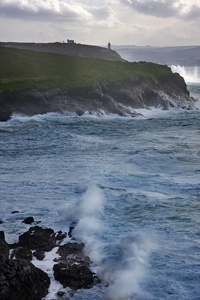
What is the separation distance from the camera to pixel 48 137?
40125mm

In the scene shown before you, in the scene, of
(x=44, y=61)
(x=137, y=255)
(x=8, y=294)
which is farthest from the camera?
(x=44, y=61)

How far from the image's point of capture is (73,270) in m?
14.6

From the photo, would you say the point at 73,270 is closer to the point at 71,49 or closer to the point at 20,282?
the point at 20,282

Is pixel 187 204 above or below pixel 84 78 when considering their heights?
below

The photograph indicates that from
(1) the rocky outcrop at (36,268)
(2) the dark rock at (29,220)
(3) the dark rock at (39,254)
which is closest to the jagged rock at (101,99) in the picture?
(2) the dark rock at (29,220)

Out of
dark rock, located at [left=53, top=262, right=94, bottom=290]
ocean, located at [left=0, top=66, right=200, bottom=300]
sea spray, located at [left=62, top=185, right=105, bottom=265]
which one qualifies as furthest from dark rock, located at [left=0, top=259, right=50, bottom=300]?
sea spray, located at [left=62, top=185, right=105, bottom=265]

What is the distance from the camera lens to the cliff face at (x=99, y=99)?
169ft

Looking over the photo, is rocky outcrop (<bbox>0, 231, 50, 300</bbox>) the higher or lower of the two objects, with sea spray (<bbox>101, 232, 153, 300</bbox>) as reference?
higher

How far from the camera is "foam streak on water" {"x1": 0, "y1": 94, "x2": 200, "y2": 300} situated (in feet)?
48.6

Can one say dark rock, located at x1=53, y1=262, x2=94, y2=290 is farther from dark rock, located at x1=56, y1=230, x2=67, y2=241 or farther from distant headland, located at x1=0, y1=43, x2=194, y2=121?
distant headland, located at x1=0, y1=43, x2=194, y2=121

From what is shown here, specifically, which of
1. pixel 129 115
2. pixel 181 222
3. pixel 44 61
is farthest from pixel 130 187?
pixel 44 61

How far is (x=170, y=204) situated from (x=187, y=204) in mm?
987

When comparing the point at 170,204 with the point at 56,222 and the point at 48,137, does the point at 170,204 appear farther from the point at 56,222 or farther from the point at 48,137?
the point at 48,137

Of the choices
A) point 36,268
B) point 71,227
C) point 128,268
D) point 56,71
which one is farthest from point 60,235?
point 56,71
